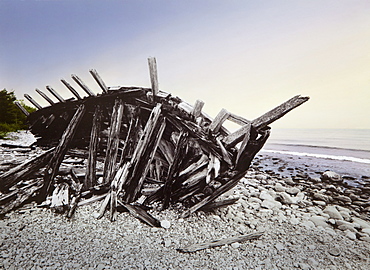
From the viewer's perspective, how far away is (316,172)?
231 centimetres

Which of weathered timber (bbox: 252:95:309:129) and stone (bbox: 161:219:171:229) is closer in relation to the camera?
weathered timber (bbox: 252:95:309:129)

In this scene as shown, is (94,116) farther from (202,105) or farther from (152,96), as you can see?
(202,105)

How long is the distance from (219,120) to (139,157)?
957mm

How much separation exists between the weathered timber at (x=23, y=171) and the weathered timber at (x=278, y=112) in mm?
2248

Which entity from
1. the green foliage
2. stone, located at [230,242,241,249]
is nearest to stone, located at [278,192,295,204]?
stone, located at [230,242,241,249]

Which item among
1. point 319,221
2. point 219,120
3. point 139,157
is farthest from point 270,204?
point 139,157

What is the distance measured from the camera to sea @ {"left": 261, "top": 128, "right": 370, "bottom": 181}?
1.98 meters

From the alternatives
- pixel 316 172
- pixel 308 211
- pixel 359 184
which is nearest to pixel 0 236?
pixel 308 211

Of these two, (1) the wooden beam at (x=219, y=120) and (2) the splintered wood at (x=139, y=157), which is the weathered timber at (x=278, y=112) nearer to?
(2) the splintered wood at (x=139, y=157)

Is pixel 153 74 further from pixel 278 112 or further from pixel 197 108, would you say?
pixel 278 112

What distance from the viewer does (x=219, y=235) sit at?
6.32 feet

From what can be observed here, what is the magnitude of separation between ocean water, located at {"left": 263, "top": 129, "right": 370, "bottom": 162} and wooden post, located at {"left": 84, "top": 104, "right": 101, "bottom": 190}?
6.45ft

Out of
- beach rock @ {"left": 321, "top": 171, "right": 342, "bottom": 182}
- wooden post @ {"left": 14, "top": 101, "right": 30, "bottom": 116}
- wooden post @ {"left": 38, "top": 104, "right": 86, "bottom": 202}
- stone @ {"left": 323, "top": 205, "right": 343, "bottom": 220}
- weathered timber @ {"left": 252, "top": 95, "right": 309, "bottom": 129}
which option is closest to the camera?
weathered timber @ {"left": 252, "top": 95, "right": 309, "bottom": 129}

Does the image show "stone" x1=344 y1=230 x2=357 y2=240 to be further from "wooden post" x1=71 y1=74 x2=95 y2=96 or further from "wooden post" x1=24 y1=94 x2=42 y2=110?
"wooden post" x1=24 y1=94 x2=42 y2=110
